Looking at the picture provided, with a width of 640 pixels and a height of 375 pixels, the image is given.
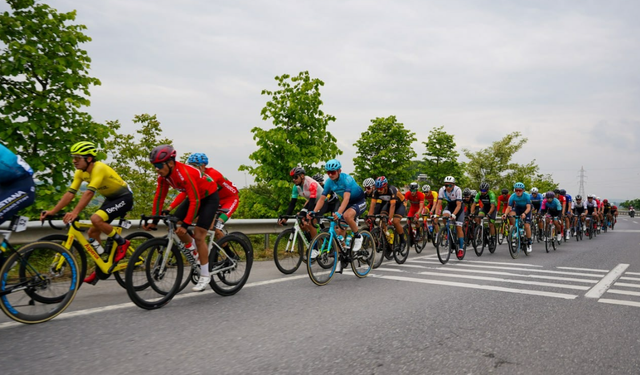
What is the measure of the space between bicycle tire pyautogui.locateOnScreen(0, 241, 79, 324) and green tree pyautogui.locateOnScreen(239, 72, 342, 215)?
75.8 feet

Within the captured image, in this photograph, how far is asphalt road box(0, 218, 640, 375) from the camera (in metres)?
3.40

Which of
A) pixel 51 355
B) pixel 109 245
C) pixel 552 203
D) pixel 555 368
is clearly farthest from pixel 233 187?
pixel 552 203

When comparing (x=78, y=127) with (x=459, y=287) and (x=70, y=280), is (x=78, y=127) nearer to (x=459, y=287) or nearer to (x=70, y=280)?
(x=70, y=280)

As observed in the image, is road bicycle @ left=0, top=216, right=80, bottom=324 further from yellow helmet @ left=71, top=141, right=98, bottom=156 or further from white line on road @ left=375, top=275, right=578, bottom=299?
white line on road @ left=375, top=275, right=578, bottom=299

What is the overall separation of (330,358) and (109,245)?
10.8ft

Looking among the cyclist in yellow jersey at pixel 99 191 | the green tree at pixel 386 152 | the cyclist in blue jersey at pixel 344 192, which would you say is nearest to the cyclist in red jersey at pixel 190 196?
the cyclist in yellow jersey at pixel 99 191

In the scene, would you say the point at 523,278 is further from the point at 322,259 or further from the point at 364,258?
the point at 322,259

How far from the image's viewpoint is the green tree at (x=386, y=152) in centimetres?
4803

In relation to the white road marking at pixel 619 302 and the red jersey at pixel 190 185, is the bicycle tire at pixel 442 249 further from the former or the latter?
the red jersey at pixel 190 185

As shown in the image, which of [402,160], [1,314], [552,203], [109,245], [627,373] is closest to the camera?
[627,373]

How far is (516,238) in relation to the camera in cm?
1230

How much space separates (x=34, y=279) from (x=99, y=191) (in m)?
1.39

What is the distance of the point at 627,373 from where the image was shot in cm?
337

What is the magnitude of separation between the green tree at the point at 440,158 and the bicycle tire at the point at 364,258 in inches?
1777
